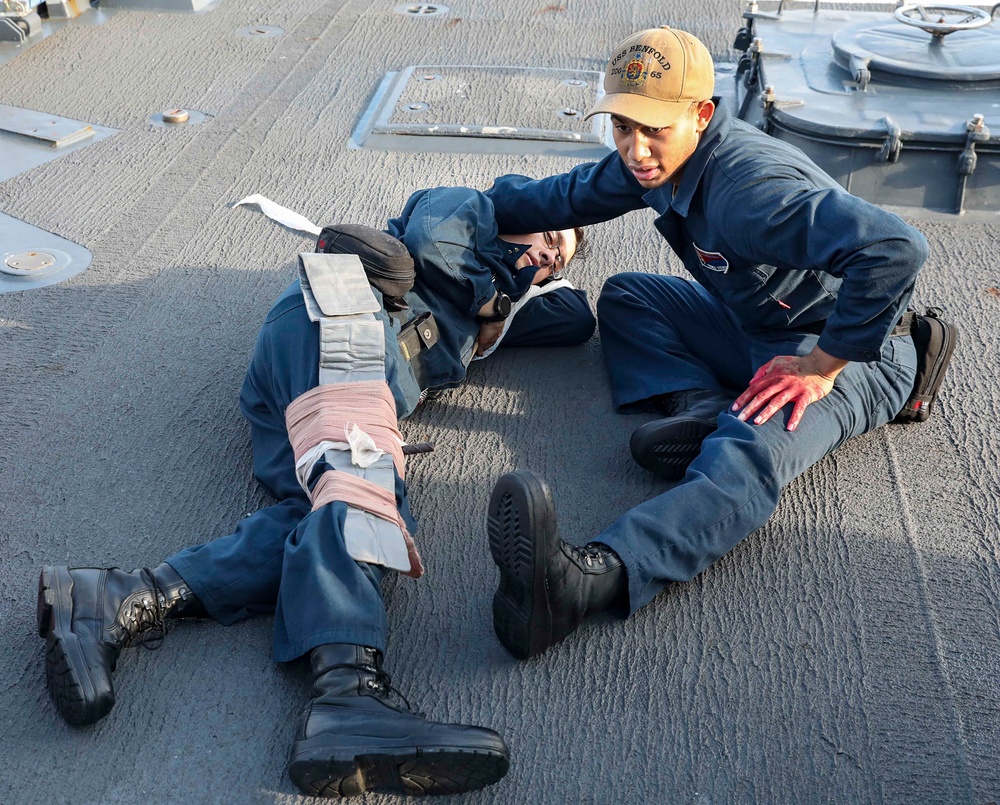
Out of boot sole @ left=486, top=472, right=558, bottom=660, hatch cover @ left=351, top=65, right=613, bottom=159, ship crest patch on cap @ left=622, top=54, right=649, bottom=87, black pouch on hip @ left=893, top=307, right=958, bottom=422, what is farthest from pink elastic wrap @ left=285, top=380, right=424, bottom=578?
hatch cover @ left=351, top=65, right=613, bottom=159

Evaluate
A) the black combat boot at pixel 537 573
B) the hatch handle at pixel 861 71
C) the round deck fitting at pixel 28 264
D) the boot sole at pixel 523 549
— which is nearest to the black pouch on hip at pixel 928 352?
the black combat boot at pixel 537 573

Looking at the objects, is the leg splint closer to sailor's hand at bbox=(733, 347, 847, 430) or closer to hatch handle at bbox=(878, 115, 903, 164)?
sailor's hand at bbox=(733, 347, 847, 430)

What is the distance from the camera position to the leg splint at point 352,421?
165 centimetres

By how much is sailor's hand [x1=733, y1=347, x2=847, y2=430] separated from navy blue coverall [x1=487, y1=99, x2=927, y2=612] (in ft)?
0.07

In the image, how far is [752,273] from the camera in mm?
1993

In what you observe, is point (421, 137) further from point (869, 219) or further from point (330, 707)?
point (330, 707)

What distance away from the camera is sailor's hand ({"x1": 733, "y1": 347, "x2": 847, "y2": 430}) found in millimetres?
1896

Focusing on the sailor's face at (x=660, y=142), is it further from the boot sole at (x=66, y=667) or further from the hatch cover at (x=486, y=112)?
the hatch cover at (x=486, y=112)

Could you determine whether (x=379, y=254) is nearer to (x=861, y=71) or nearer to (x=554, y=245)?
(x=554, y=245)

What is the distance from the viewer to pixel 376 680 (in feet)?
5.06

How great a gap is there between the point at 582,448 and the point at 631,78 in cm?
79

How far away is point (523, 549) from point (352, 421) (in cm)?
43

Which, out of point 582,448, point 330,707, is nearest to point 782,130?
point 582,448

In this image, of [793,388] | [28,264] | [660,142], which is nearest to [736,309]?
[793,388]
